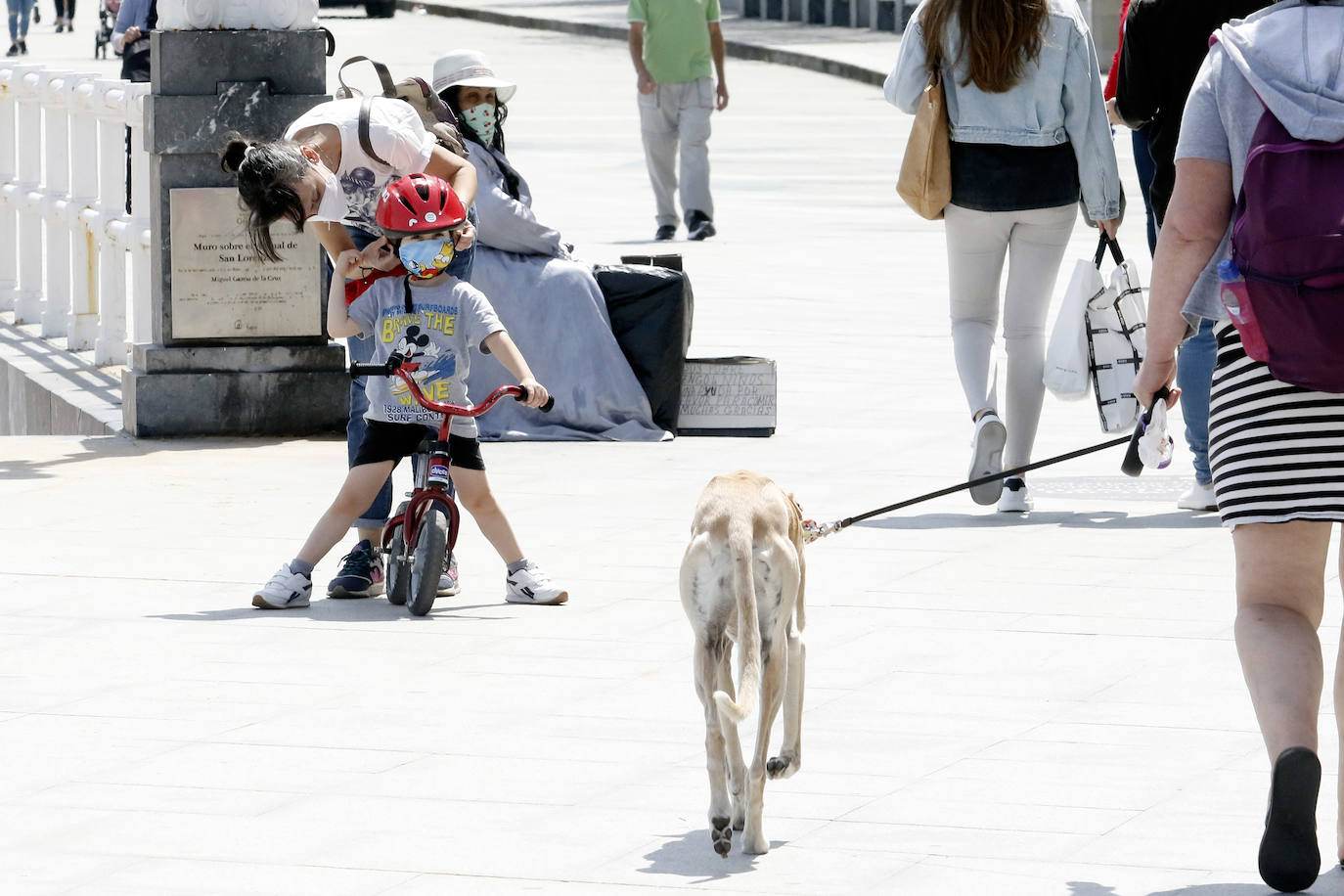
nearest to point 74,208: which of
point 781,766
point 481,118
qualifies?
point 481,118

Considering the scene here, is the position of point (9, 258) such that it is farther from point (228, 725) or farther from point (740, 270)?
point (228, 725)

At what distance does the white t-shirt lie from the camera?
689 cm

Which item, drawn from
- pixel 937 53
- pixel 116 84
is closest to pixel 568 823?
pixel 937 53

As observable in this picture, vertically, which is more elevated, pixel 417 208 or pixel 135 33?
pixel 135 33

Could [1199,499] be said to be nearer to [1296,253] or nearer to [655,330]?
[655,330]

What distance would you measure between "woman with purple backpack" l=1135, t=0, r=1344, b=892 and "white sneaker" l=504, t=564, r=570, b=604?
255 cm

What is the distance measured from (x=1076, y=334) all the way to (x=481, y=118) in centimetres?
263

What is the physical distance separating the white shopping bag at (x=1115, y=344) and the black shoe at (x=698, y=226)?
880 cm

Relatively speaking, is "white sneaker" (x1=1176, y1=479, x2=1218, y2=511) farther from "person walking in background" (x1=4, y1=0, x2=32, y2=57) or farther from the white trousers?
"person walking in background" (x1=4, y1=0, x2=32, y2=57)

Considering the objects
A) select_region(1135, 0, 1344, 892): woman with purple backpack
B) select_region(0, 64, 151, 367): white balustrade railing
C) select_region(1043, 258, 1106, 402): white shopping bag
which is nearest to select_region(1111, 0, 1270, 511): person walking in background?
select_region(1043, 258, 1106, 402): white shopping bag

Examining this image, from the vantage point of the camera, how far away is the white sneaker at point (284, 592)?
639 cm

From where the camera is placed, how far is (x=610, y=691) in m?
5.52

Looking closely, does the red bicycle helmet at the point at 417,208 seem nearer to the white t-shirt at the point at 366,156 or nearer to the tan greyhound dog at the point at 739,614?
the white t-shirt at the point at 366,156

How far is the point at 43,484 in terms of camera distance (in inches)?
327
